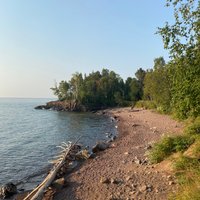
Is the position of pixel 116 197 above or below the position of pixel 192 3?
below

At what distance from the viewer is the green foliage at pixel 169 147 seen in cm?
1673

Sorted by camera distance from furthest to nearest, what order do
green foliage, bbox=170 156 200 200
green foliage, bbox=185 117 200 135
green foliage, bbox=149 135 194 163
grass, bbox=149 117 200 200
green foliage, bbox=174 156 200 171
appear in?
green foliage, bbox=185 117 200 135
green foliage, bbox=149 135 194 163
green foliage, bbox=174 156 200 171
grass, bbox=149 117 200 200
green foliage, bbox=170 156 200 200

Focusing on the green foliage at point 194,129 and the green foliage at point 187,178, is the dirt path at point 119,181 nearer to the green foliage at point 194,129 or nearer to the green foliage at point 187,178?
the green foliage at point 187,178

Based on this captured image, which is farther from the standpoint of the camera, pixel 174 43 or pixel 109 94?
pixel 109 94

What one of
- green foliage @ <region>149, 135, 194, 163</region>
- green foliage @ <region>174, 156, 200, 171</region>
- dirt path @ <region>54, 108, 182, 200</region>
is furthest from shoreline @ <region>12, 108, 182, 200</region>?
green foliage @ <region>149, 135, 194, 163</region>

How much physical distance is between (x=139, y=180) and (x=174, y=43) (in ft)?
25.7

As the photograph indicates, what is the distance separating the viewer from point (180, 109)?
13648mm

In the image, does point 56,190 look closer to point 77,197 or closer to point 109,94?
point 77,197

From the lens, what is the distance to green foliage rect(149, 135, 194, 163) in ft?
54.9

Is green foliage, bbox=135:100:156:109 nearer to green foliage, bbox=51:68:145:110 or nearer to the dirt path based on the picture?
green foliage, bbox=51:68:145:110

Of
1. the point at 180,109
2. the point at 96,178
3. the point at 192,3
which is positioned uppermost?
the point at 192,3

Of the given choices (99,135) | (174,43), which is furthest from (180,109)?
(99,135)

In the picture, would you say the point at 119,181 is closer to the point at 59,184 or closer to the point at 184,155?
the point at 184,155

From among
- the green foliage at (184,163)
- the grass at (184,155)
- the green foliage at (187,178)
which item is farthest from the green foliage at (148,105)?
the green foliage at (187,178)
